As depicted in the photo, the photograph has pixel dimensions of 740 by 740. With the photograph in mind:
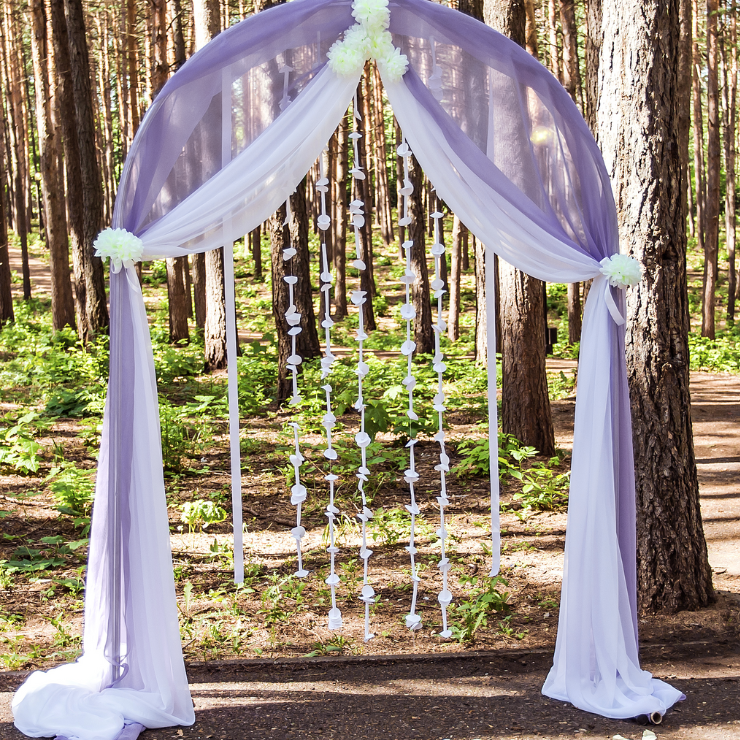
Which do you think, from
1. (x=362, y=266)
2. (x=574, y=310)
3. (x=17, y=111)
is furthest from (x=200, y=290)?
(x=362, y=266)

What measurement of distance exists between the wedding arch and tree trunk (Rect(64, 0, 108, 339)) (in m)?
9.59

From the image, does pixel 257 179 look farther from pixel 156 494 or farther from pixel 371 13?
pixel 156 494

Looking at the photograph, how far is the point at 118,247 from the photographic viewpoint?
3.31 metres

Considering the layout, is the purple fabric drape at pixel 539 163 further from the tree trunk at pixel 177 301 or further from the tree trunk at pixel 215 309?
the tree trunk at pixel 177 301

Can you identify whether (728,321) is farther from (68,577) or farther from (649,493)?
(68,577)

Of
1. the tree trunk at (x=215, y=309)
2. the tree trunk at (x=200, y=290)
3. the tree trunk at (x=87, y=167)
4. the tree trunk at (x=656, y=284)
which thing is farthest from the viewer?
the tree trunk at (x=200, y=290)

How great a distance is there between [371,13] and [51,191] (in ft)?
37.9

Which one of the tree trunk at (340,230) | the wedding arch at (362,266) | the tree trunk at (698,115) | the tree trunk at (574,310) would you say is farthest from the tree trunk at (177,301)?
the tree trunk at (698,115)

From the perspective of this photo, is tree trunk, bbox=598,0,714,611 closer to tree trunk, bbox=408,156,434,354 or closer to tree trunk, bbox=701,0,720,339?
tree trunk, bbox=408,156,434,354

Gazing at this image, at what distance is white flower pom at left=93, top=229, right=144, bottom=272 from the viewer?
10.8 ft

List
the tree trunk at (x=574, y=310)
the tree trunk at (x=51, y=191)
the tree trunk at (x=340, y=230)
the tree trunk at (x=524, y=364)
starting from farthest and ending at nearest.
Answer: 1. the tree trunk at (x=340, y=230)
2. the tree trunk at (x=574, y=310)
3. the tree trunk at (x=51, y=191)
4. the tree trunk at (x=524, y=364)

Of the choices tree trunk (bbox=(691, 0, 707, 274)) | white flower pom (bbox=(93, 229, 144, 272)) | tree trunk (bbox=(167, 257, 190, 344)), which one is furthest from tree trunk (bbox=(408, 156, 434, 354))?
white flower pom (bbox=(93, 229, 144, 272))

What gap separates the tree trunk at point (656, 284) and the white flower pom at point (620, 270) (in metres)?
0.60

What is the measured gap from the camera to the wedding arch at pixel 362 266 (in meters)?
3.42
